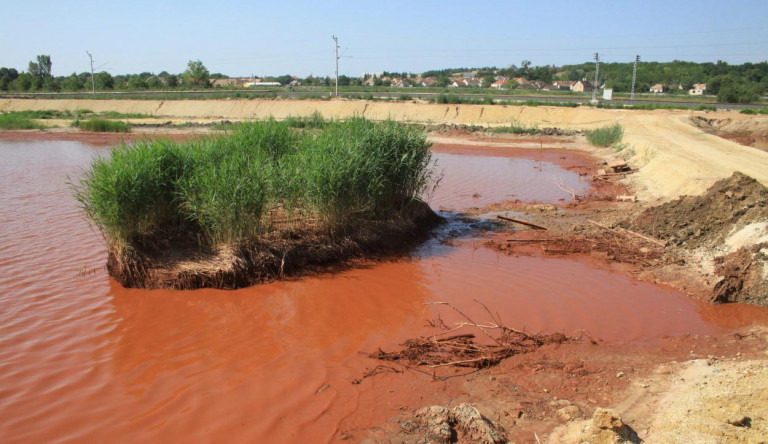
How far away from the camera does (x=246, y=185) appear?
306 inches

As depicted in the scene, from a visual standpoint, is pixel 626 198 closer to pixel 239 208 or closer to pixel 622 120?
pixel 239 208

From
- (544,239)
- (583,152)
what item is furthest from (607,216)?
(583,152)

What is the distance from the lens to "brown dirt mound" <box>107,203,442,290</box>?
7359 mm

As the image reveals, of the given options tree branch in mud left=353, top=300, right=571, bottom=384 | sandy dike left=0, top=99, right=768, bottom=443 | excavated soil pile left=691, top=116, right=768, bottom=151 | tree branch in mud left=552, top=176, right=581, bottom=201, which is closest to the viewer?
sandy dike left=0, top=99, right=768, bottom=443

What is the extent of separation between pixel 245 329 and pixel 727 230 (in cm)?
739

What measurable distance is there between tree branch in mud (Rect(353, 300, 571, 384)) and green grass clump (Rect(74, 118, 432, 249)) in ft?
10.4

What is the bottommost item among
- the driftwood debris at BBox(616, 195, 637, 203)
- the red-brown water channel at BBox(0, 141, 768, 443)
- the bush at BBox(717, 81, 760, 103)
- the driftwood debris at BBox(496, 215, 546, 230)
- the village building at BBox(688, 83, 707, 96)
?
the red-brown water channel at BBox(0, 141, 768, 443)

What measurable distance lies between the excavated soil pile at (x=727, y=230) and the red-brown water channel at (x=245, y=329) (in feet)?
1.57

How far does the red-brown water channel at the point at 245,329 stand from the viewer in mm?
4645

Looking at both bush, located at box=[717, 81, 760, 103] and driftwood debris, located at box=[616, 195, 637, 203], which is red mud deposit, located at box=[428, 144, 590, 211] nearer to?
driftwood debris, located at box=[616, 195, 637, 203]

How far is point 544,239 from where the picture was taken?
→ 987 cm

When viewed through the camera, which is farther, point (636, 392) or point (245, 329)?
point (245, 329)

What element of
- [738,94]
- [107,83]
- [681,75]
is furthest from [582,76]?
[107,83]

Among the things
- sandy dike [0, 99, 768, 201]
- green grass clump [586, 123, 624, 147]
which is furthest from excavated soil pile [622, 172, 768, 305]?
green grass clump [586, 123, 624, 147]
